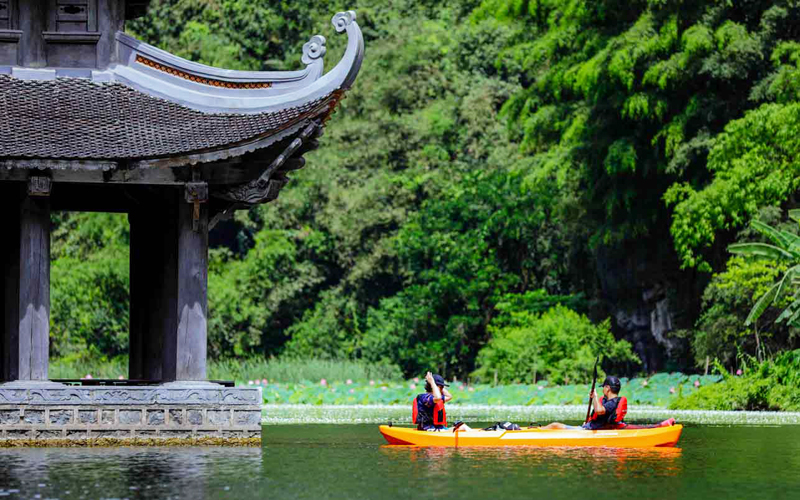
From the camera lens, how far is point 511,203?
4484 cm

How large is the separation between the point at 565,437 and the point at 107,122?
327 inches

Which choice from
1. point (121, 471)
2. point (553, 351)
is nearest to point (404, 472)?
point (121, 471)

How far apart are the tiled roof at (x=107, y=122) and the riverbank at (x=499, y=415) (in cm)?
833

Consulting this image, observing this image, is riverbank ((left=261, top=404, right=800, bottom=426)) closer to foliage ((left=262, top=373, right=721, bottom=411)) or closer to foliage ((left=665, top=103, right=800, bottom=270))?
foliage ((left=262, top=373, right=721, bottom=411))

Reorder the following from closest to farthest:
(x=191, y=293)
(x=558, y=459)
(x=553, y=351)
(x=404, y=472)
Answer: (x=404, y=472) < (x=558, y=459) < (x=191, y=293) < (x=553, y=351)

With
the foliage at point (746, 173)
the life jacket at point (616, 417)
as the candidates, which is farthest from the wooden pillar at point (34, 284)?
the foliage at point (746, 173)

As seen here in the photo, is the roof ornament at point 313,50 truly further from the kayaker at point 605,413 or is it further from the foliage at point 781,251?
the foliage at point 781,251

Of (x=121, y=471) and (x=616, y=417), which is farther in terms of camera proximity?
(x=616, y=417)

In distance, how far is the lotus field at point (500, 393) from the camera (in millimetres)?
35281

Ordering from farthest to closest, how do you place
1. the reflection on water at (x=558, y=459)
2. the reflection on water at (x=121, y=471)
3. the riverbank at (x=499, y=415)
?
the riverbank at (x=499, y=415) < the reflection on water at (x=558, y=459) < the reflection on water at (x=121, y=471)

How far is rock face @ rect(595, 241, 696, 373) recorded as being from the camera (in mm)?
41000

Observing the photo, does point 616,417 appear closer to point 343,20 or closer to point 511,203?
point 343,20

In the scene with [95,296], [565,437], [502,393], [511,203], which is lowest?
[565,437]

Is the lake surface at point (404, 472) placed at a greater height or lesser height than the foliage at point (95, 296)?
lesser
